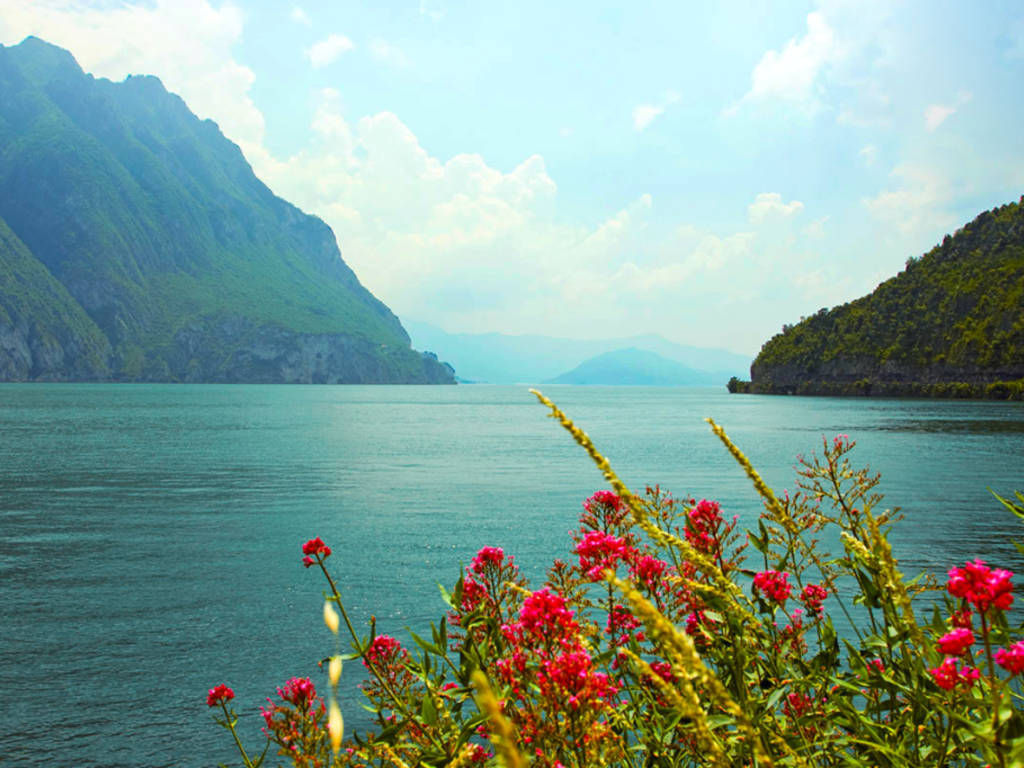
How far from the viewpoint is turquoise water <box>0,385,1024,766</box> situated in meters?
12.2

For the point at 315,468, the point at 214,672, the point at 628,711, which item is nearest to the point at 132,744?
the point at 214,672

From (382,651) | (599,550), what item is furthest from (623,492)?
(382,651)

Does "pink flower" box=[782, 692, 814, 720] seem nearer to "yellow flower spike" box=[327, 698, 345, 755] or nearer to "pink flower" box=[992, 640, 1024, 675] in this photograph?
"pink flower" box=[992, 640, 1024, 675]

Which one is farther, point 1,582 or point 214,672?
point 1,582

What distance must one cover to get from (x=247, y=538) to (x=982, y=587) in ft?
84.3

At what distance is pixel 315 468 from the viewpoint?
45.9m

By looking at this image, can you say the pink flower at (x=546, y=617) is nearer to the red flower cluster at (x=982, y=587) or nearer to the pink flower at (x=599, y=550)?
the pink flower at (x=599, y=550)

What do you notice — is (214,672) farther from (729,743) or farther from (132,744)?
(729,743)

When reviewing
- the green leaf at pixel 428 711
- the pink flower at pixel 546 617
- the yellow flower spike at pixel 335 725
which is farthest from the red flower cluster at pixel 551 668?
the yellow flower spike at pixel 335 725

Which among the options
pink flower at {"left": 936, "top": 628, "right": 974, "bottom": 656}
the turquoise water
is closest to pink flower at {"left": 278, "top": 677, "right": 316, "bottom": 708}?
pink flower at {"left": 936, "top": 628, "right": 974, "bottom": 656}

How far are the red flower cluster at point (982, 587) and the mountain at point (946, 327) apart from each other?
15761cm

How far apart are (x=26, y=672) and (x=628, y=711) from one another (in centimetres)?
1311

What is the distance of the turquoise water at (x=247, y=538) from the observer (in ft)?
40.2

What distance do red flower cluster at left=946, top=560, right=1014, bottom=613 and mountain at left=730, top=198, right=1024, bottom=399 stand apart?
157610 mm
